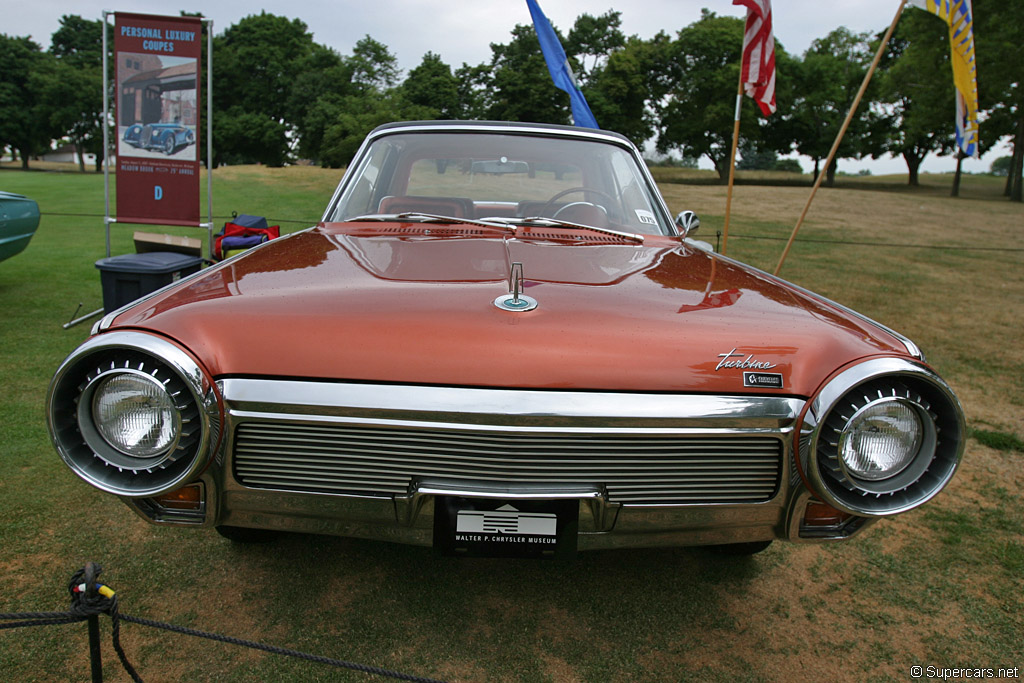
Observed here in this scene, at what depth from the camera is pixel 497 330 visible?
1.60 m

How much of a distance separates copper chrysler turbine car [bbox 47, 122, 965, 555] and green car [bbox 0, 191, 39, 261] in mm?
5232

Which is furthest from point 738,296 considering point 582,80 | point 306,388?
point 582,80

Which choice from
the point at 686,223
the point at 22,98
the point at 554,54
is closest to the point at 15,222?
the point at 554,54

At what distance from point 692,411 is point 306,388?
2.94 ft

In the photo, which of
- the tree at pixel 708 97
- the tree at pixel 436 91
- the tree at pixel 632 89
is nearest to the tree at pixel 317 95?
the tree at pixel 436 91

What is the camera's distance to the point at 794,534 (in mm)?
1733

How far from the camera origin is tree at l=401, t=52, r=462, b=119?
149 ft

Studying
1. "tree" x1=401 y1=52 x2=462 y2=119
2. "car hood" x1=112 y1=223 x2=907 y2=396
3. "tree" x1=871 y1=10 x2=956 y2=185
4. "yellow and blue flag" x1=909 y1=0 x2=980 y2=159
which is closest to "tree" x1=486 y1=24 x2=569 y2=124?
"tree" x1=401 y1=52 x2=462 y2=119

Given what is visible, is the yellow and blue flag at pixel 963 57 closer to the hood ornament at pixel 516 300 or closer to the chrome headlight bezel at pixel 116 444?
the hood ornament at pixel 516 300

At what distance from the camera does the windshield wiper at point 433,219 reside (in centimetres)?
266

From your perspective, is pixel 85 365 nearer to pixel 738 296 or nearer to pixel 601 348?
pixel 601 348

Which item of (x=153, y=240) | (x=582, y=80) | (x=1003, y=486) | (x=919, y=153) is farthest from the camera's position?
(x=582, y=80)

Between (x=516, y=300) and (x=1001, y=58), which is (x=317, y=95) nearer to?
(x=1001, y=58)

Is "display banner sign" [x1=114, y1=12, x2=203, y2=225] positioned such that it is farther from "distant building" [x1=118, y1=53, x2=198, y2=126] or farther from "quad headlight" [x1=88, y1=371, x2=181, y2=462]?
"quad headlight" [x1=88, y1=371, x2=181, y2=462]
